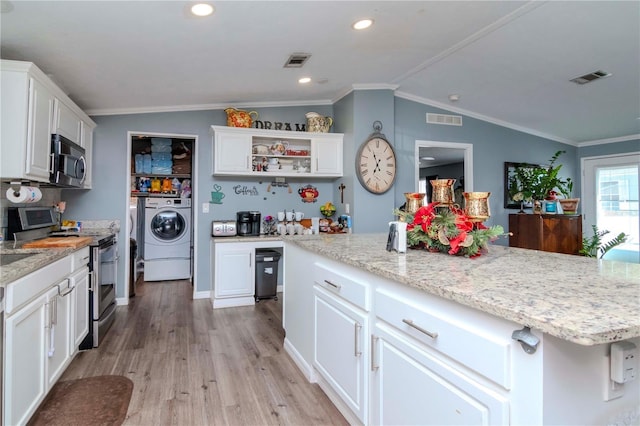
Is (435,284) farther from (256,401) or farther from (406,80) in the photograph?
(406,80)

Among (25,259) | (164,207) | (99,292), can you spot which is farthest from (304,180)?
(25,259)

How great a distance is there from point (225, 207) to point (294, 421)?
3.21 m

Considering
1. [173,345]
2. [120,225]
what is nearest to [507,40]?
[173,345]

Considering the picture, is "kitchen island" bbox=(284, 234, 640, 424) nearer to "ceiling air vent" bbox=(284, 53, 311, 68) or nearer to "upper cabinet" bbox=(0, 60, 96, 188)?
"ceiling air vent" bbox=(284, 53, 311, 68)

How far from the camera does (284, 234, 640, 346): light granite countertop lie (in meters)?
0.82

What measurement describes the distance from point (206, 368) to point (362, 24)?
112 inches

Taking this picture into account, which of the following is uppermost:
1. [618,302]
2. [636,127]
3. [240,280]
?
[636,127]

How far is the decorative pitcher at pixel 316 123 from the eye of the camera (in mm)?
4730

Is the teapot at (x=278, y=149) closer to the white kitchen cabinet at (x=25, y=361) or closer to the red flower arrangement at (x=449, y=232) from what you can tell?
the red flower arrangement at (x=449, y=232)

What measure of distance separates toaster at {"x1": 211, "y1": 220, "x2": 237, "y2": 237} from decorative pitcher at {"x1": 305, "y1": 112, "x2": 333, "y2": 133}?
1.60 m

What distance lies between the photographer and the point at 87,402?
7.16ft

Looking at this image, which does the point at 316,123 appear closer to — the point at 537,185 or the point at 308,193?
the point at 308,193

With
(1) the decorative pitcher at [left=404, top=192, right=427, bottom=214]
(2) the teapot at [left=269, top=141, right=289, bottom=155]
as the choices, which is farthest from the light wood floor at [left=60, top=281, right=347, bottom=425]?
(2) the teapot at [left=269, top=141, right=289, bottom=155]

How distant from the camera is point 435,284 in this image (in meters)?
1.20
